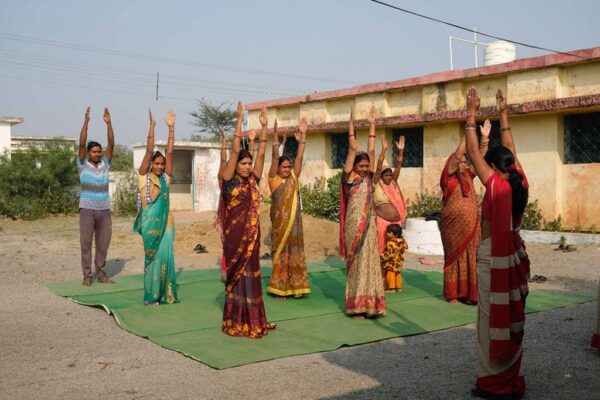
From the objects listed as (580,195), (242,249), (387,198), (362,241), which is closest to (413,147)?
(580,195)

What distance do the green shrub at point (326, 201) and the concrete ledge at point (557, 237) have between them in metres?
5.23

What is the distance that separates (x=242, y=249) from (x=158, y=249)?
1.92 metres

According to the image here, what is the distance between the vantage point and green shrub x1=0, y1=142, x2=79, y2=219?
22766 mm

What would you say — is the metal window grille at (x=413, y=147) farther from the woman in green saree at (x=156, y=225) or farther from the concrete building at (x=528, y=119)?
the woman in green saree at (x=156, y=225)

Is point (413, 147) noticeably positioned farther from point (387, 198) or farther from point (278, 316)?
point (278, 316)

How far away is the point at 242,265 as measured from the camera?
6434 mm

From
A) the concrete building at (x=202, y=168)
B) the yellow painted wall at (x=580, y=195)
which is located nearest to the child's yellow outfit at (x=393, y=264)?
the yellow painted wall at (x=580, y=195)

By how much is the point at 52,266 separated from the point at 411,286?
660cm

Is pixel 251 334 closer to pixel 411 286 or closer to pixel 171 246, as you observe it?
pixel 171 246

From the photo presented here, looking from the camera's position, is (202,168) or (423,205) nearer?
(423,205)

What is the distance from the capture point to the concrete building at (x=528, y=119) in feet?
44.4

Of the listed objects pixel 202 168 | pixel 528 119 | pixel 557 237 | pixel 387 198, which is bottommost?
pixel 557 237

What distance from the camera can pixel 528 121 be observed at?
14.3 meters

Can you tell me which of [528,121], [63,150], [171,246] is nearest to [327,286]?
[171,246]
